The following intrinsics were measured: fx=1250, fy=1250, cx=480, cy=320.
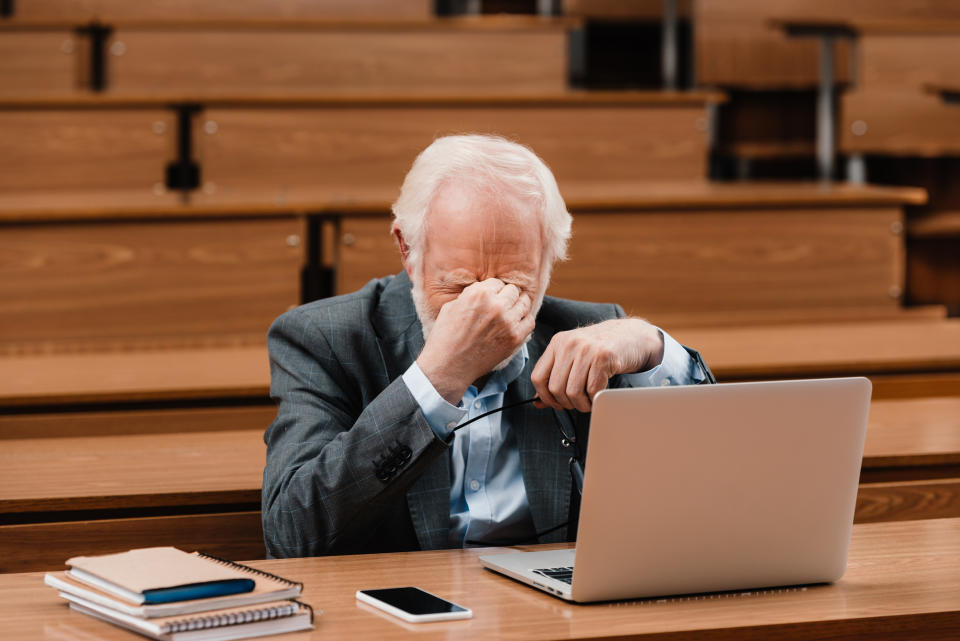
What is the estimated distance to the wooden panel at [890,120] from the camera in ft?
9.34

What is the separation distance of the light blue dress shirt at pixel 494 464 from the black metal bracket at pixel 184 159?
5.21 ft

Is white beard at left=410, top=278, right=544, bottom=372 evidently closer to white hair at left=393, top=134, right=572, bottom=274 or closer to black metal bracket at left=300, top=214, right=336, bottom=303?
white hair at left=393, top=134, right=572, bottom=274

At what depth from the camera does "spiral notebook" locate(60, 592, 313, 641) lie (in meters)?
0.70

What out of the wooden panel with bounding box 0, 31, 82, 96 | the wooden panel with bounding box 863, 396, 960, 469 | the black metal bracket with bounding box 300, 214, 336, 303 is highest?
the wooden panel with bounding box 0, 31, 82, 96

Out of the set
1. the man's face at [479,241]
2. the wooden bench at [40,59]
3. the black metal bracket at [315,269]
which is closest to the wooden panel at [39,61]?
the wooden bench at [40,59]

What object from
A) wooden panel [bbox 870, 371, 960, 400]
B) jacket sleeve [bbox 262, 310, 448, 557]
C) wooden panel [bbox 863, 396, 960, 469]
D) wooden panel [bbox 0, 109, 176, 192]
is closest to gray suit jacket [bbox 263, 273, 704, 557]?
jacket sleeve [bbox 262, 310, 448, 557]

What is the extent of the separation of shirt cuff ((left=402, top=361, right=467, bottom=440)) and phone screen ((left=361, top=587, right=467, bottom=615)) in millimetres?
143

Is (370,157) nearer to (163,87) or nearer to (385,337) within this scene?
(163,87)

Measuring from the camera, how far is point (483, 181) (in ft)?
3.30

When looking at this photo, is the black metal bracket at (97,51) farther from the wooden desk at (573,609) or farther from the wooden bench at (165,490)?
the wooden desk at (573,609)

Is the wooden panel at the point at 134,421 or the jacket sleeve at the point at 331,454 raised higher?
the jacket sleeve at the point at 331,454

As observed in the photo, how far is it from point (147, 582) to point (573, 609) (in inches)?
10.1

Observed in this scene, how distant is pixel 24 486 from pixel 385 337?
0.33 metres

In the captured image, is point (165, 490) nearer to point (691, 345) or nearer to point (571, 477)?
point (571, 477)
